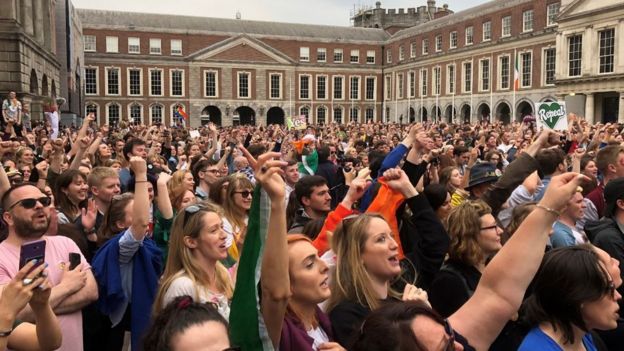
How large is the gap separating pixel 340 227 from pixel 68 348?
1.76m

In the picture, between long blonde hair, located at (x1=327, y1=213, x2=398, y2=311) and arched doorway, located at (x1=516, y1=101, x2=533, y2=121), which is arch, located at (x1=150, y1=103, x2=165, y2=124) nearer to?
arched doorway, located at (x1=516, y1=101, x2=533, y2=121)

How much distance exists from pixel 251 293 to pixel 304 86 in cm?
6179

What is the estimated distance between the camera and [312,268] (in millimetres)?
2930

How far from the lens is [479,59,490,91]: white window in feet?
156

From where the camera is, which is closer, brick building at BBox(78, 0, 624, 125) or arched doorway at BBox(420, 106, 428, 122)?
brick building at BBox(78, 0, 624, 125)

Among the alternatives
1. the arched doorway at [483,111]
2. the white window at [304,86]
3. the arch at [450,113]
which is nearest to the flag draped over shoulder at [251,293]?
the arched doorway at [483,111]

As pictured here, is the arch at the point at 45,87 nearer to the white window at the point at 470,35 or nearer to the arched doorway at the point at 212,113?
the arched doorway at the point at 212,113

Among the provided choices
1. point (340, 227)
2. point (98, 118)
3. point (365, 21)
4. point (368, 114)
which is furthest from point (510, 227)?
point (365, 21)

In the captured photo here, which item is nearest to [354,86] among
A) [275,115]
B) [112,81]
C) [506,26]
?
[275,115]

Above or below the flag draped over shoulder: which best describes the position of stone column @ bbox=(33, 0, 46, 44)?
above

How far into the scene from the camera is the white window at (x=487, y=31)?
47.7 meters

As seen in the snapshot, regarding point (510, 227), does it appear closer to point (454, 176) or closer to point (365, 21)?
point (454, 176)

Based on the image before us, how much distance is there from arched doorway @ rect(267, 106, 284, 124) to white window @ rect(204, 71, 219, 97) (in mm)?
6251

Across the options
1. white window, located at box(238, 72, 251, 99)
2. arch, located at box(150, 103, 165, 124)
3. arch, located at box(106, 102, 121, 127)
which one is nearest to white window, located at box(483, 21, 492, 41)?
white window, located at box(238, 72, 251, 99)
